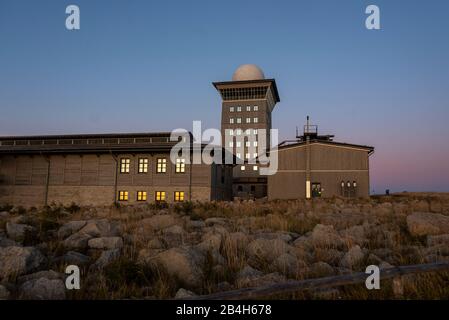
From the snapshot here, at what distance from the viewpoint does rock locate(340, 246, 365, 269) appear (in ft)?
19.8

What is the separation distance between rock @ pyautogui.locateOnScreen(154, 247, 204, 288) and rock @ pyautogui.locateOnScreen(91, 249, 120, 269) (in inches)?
42.9

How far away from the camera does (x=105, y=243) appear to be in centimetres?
790

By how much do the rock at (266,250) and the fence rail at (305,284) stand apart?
2.50 m

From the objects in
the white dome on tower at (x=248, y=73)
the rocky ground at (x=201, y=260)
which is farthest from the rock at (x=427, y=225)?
the white dome on tower at (x=248, y=73)

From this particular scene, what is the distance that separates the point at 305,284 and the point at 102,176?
101 ft

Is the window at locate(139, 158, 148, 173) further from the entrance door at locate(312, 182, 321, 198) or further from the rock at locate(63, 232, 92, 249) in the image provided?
the rock at locate(63, 232, 92, 249)

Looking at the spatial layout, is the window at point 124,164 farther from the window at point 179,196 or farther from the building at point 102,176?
the window at point 179,196

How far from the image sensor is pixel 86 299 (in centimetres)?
471

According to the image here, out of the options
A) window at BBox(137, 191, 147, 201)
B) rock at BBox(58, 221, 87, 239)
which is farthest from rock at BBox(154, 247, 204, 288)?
window at BBox(137, 191, 147, 201)

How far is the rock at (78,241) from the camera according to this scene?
7930mm

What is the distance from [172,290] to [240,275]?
1.15 meters

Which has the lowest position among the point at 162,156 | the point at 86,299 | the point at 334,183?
the point at 86,299
